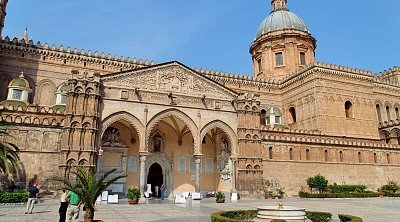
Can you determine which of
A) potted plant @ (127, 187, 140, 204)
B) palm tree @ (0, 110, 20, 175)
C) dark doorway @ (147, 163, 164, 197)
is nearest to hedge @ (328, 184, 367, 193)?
dark doorway @ (147, 163, 164, 197)

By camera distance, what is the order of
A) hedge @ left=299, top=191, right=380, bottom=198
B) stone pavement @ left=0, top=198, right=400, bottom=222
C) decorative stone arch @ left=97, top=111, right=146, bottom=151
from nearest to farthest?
stone pavement @ left=0, top=198, right=400, bottom=222
decorative stone arch @ left=97, top=111, right=146, bottom=151
hedge @ left=299, top=191, right=380, bottom=198

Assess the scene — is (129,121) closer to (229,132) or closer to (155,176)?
(155,176)

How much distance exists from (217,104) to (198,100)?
65.6 inches

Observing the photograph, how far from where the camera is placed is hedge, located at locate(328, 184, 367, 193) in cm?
2830

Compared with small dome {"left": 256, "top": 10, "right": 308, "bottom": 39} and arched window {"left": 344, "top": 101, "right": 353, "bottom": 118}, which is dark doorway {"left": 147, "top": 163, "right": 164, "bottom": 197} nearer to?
arched window {"left": 344, "top": 101, "right": 353, "bottom": 118}

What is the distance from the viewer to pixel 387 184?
31.9 m

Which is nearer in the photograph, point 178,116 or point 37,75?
point 178,116

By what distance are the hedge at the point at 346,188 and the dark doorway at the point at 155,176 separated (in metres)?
14.9

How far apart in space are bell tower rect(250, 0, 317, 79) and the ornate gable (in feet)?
62.1

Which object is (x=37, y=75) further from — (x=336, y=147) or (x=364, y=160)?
(x=364, y=160)

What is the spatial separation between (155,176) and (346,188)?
17.1m

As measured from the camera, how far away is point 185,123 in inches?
964

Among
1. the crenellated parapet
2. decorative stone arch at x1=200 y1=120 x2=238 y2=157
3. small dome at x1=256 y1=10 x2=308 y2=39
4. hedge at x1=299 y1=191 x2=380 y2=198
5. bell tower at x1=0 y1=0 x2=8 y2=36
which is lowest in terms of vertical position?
hedge at x1=299 y1=191 x2=380 y2=198

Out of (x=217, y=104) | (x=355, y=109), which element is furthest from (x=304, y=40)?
(x=217, y=104)
